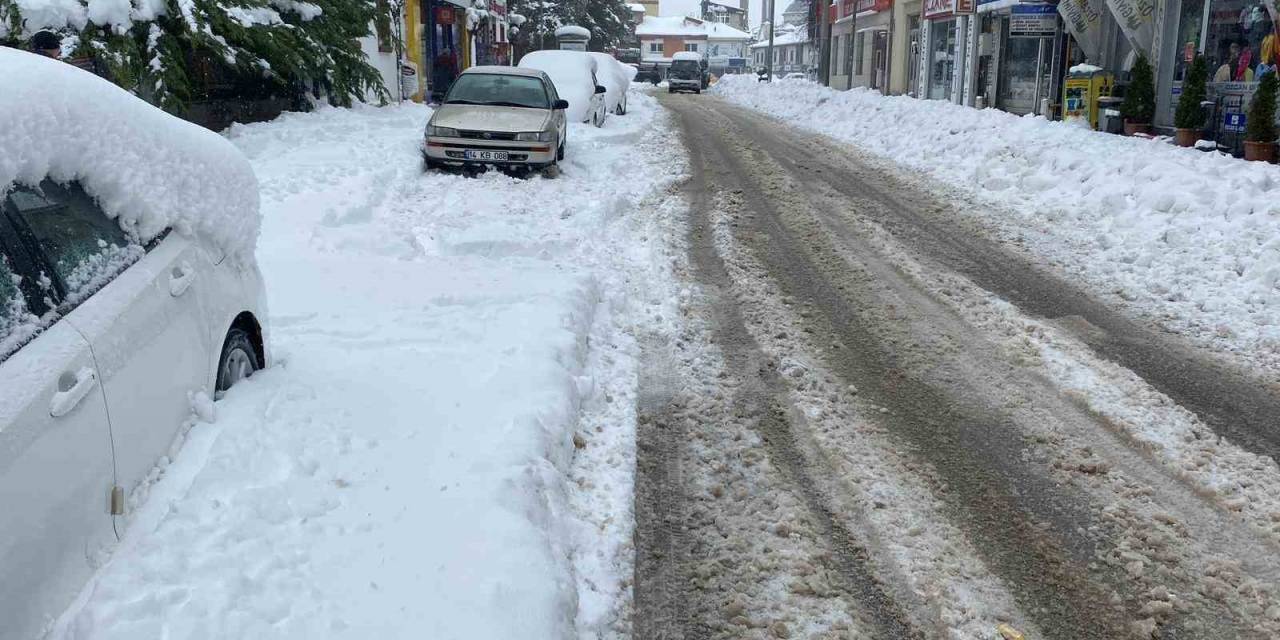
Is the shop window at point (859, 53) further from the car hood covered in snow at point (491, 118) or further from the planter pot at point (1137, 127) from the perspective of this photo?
the car hood covered in snow at point (491, 118)

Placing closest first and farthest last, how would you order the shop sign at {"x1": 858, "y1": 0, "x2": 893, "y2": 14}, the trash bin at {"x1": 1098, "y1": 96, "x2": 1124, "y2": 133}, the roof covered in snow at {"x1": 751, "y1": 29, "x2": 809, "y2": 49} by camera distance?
the trash bin at {"x1": 1098, "y1": 96, "x2": 1124, "y2": 133} < the shop sign at {"x1": 858, "y1": 0, "x2": 893, "y2": 14} < the roof covered in snow at {"x1": 751, "y1": 29, "x2": 809, "y2": 49}

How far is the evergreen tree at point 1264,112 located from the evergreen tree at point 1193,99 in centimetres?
138

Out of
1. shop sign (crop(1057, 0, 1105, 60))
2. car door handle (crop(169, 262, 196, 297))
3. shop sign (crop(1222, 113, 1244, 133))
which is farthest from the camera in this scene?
shop sign (crop(1057, 0, 1105, 60))

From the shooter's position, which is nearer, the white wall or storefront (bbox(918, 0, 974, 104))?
the white wall

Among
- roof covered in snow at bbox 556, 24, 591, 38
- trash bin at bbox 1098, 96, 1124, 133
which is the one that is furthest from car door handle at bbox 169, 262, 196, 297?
roof covered in snow at bbox 556, 24, 591, 38

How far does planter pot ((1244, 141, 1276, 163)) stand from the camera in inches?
544

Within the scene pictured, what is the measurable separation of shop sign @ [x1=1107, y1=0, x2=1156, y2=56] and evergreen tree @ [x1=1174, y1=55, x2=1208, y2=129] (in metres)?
3.04

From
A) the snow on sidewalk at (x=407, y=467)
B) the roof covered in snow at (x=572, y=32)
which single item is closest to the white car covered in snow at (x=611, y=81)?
the snow on sidewalk at (x=407, y=467)

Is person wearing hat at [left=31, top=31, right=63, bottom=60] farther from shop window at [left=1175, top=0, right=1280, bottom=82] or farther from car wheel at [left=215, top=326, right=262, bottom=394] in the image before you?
shop window at [left=1175, top=0, right=1280, bottom=82]

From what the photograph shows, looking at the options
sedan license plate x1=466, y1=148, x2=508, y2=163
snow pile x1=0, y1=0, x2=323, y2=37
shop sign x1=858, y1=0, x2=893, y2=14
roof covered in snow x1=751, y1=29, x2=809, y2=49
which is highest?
roof covered in snow x1=751, y1=29, x2=809, y2=49

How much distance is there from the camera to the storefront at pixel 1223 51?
15.4m

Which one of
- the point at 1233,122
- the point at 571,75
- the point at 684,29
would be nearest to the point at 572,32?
the point at 571,75

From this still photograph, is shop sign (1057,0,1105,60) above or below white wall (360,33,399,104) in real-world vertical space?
above

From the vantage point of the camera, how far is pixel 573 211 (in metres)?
11.4
